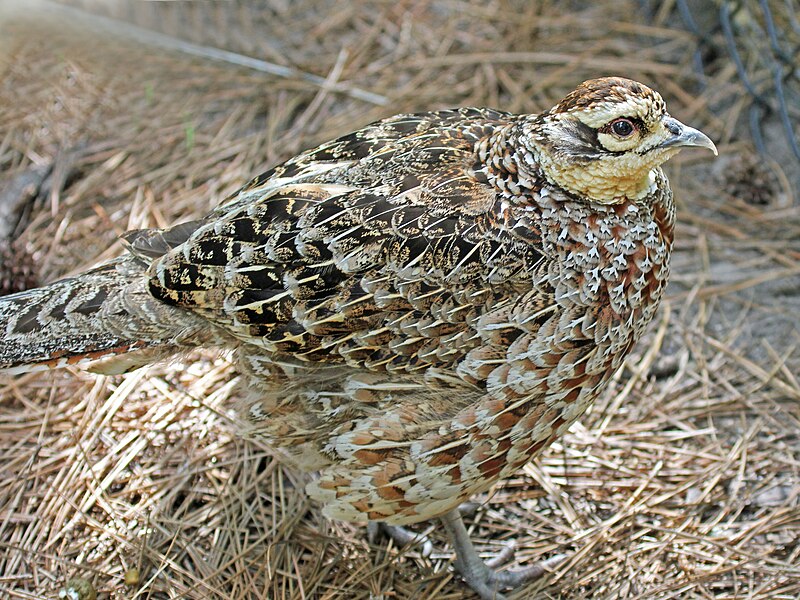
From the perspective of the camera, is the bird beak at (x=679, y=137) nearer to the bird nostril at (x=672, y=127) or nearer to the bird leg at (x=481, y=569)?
the bird nostril at (x=672, y=127)

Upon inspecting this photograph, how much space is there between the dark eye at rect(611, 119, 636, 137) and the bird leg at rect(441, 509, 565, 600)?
1670 mm

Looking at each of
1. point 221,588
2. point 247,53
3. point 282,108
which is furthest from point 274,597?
point 247,53

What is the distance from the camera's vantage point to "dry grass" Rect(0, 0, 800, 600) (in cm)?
357

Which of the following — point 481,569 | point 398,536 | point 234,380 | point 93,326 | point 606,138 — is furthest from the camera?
point 234,380

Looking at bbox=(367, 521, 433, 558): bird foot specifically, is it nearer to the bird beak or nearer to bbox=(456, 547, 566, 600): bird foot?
bbox=(456, 547, 566, 600): bird foot

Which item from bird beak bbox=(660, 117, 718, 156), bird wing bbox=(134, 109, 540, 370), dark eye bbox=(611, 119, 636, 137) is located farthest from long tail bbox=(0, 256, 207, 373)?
bird beak bbox=(660, 117, 718, 156)

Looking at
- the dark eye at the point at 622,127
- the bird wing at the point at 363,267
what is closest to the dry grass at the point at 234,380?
the bird wing at the point at 363,267

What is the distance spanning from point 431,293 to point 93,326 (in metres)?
1.39

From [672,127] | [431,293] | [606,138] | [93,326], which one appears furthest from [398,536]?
[672,127]

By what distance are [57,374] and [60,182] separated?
1324mm

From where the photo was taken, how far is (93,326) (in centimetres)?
324

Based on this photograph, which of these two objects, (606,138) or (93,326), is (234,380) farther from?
(606,138)

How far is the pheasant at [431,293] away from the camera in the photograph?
286 centimetres

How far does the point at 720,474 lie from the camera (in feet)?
12.5
